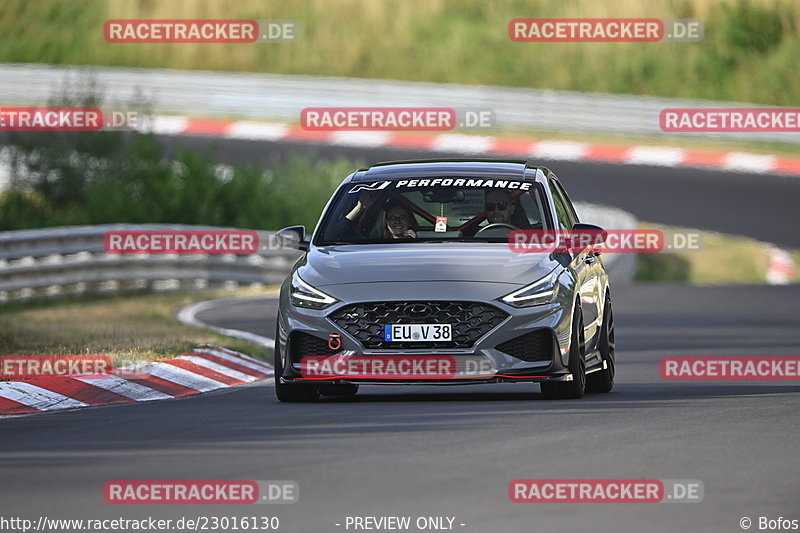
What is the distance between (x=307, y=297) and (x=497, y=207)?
165 centimetres

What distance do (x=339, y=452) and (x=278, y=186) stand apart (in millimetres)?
23703

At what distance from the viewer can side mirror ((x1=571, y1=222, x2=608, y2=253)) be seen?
489 inches

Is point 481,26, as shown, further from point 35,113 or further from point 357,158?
point 35,113

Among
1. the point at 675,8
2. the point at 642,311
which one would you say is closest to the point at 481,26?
Result: the point at 675,8

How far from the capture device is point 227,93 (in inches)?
1754

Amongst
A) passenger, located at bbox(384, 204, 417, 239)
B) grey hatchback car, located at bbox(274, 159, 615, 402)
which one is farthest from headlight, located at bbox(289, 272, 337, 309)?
passenger, located at bbox(384, 204, 417, 239)

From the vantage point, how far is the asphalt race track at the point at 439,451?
24.7 ft

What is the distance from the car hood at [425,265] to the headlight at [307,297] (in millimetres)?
50

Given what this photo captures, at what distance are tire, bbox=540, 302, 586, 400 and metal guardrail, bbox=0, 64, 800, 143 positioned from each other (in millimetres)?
29825

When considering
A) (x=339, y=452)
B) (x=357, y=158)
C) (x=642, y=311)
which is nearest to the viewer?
(x=339, y=452)
